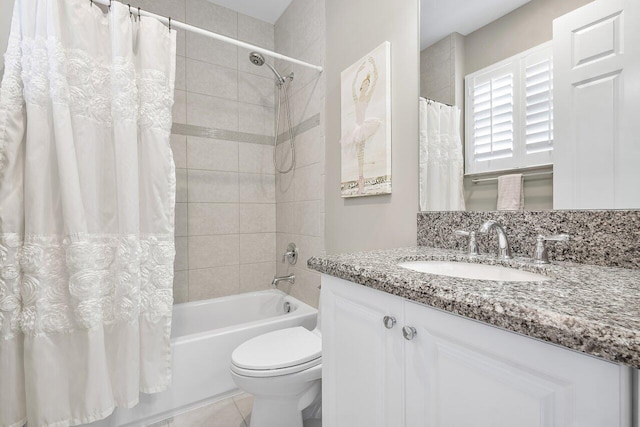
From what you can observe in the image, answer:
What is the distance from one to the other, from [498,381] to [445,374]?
10 cm

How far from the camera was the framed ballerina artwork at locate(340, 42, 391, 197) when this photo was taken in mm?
1373

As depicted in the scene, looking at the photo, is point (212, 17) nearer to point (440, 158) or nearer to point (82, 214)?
point (82, 214)

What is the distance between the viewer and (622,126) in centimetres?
72

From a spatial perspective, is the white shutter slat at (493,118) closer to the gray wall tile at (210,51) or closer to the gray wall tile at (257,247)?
the gray wall tile at (257,247)

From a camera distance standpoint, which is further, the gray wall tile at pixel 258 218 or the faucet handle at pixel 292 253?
the gray wall tile at pixel 258 218

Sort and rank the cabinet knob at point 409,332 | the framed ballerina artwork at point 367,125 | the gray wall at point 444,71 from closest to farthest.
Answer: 1. the cabinet knob at point 409,332
2. the gray wall at point 444,71
3. the framed ballerina artwork at point 367,125

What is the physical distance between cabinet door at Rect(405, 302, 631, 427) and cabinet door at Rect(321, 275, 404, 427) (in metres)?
0.04

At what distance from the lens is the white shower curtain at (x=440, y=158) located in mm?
1119

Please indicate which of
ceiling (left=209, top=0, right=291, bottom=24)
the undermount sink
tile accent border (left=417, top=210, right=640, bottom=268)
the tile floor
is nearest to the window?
tile accent border (left=417, top=210, right=640, bottom=268)

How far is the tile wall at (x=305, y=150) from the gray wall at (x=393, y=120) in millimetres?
95

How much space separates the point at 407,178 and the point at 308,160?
89 centimetres

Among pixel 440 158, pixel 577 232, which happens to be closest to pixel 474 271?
pixel 577 232

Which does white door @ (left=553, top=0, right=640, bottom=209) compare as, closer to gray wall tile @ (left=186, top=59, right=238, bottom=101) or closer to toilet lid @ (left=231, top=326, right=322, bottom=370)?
toilet lid @ (left=231, top=326, right=322, bottom=370)

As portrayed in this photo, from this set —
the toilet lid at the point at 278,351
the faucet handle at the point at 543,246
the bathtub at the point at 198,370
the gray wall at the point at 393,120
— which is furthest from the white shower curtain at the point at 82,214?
the faucet handle at the point at 543,246
